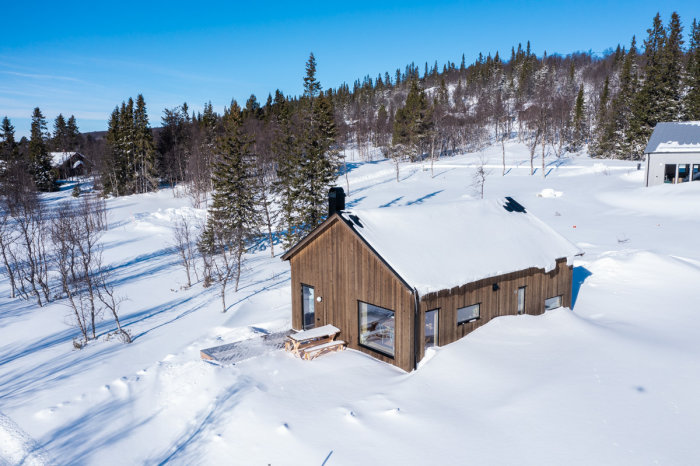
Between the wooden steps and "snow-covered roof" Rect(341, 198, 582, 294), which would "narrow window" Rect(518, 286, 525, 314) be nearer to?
"snow-covered roof" Rect(341, 198, 582, 294)

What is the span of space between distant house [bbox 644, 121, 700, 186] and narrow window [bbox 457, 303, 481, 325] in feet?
111

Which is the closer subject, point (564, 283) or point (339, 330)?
point (339, 330)

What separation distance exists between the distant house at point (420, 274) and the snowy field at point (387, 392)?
623 mm

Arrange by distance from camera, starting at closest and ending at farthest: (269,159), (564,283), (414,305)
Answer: (414,305)
(564,283)
(269,159)

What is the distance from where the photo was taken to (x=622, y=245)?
2339 cm

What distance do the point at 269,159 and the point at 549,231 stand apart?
46.4 metres

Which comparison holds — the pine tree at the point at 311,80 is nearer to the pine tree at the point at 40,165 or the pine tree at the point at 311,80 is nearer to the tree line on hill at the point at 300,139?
the tree line on hill at the point at 300,139

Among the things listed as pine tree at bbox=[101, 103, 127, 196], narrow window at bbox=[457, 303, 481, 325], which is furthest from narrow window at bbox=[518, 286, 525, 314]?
pine tree at bbox=[101, 103, 127, 196]

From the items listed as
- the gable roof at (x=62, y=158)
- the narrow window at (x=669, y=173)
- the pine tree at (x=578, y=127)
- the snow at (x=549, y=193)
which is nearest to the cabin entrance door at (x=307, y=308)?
the snow at (x=549, y=193)

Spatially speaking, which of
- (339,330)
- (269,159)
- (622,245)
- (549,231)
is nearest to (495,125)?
(269,159)

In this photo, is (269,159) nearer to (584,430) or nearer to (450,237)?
(450,237)

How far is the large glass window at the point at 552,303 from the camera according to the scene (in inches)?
574

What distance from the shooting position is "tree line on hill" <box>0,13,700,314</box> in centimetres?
3080

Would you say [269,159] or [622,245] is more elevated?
[269,159]
